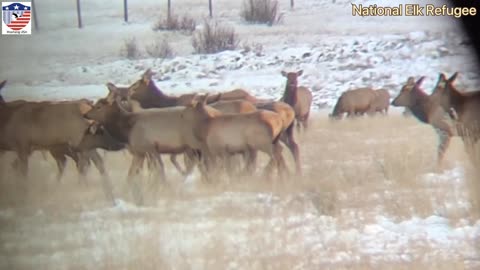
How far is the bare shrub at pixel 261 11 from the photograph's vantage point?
104 inches

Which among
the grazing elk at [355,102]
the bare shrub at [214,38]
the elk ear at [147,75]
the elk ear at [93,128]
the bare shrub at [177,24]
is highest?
the bare shrub at [177,24]

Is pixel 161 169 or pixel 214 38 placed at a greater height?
pixel 214 38

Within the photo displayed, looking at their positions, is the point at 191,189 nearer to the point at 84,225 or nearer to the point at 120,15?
the point at 84,225

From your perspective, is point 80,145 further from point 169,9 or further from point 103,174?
point 169,9

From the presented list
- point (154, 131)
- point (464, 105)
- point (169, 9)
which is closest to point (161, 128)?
point (154, 131)

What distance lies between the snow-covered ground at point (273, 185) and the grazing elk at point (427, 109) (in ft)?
0.08

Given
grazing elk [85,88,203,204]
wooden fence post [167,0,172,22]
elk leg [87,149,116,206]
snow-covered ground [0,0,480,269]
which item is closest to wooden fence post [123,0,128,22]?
snow-covered ground [0,0,480,269]

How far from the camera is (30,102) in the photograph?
2.65 m

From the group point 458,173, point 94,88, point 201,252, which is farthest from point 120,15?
point 458,173

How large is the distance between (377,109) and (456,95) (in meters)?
0.23

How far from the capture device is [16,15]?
2615mm

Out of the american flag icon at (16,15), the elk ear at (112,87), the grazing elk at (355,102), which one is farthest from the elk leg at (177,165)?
the american flag icon at (16,15)

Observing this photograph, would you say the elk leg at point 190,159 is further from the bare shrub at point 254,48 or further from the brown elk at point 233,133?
the bare shrub at point 254,48

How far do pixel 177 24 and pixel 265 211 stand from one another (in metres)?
0.60
